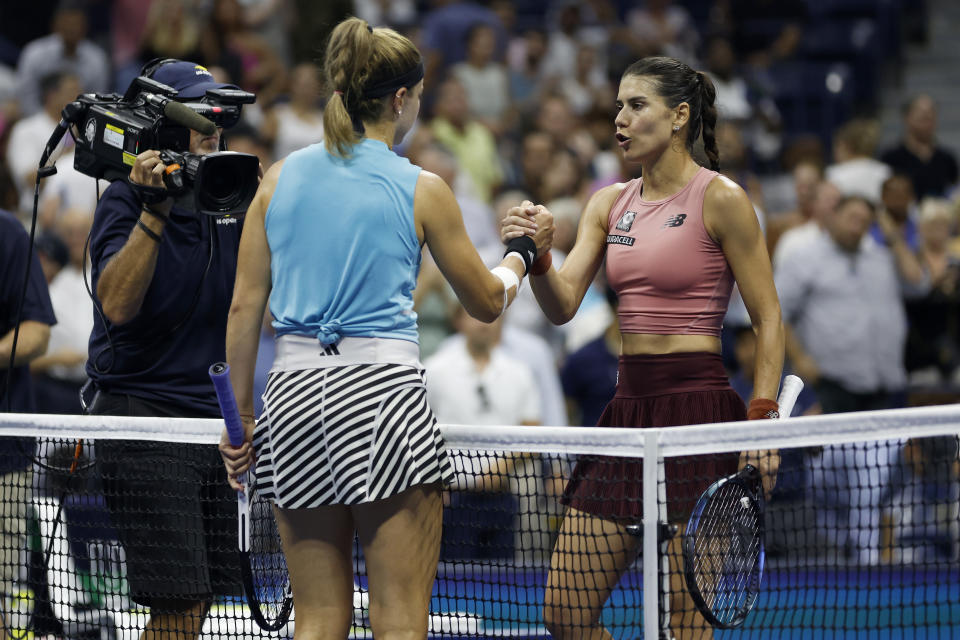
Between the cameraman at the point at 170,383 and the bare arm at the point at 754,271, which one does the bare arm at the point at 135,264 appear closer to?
the cameraman at the point at 170,383

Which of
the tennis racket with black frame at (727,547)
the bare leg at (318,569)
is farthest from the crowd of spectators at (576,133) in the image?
the tennis racket with black frame at (727,547)

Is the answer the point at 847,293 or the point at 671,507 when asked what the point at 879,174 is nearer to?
the point at 847,293

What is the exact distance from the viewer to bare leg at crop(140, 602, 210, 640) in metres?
4.29

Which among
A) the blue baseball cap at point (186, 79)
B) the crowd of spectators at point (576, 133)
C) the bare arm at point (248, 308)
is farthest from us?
the crowd of spectators at point (576, 133)

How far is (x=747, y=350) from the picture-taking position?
8211 mm

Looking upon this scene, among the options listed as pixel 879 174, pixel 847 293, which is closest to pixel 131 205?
pixel 847 293

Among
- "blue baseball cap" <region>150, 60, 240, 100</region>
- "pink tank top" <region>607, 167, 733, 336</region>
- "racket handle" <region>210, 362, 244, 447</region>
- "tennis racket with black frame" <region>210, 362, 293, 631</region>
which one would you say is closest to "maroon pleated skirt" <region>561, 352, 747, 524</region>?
"pink tank top" <region>607, 167, 733, 336</region>

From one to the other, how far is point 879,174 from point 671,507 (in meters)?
7.54

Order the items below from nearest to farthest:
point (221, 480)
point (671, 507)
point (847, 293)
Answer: point (671, 507)
point (221, 480)
point (847, 293)

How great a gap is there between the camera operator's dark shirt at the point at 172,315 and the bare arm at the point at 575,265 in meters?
0.94

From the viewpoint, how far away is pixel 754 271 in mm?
4168

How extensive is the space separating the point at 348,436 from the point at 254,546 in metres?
1.15

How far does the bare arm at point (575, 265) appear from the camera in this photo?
435 centimetres

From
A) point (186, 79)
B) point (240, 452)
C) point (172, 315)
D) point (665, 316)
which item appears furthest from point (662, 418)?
point (186, 79)
